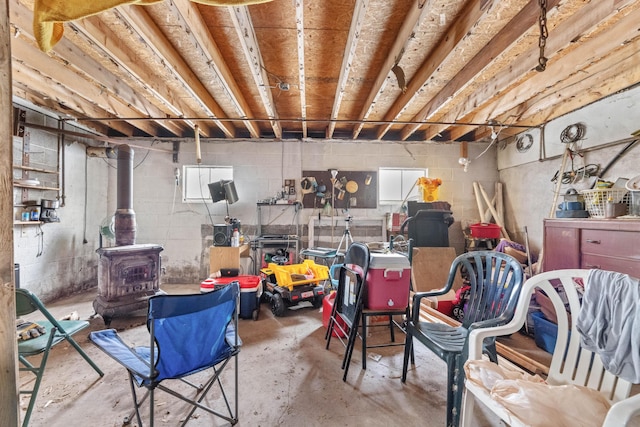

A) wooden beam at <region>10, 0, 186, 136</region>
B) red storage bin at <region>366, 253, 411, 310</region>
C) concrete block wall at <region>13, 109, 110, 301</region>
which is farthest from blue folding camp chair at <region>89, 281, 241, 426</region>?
concrete block wall at <region>13, 109, 110, 301</region>

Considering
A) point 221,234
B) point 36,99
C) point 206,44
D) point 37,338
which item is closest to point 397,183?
point 221,234

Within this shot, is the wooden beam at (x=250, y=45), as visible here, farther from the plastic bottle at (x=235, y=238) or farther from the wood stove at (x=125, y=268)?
the wood stove at (x=125, y=268)

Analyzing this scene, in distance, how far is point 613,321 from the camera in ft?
3.85

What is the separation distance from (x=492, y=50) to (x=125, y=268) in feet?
14.6

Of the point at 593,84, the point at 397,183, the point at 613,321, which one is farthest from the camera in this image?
the point at 397,183

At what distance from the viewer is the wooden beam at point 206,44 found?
1.87 m

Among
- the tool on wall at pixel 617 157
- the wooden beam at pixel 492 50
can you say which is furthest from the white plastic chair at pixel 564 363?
the tool on wall at pixel 617 157

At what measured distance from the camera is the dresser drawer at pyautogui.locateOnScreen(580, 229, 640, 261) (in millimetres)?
2088

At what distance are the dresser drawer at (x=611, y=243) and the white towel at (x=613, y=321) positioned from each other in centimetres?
137

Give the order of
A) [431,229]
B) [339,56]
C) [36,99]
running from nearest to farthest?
[339,56] < [36,99] < [431,229]

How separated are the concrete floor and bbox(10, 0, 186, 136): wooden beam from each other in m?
2.68

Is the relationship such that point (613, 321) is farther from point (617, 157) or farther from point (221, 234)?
point (221, 234)

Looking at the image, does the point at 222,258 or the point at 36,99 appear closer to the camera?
the point at 36,99

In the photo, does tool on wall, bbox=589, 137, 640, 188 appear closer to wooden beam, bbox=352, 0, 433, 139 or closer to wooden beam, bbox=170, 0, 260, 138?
wooden beam, bbox=352, 0, 433, 139
